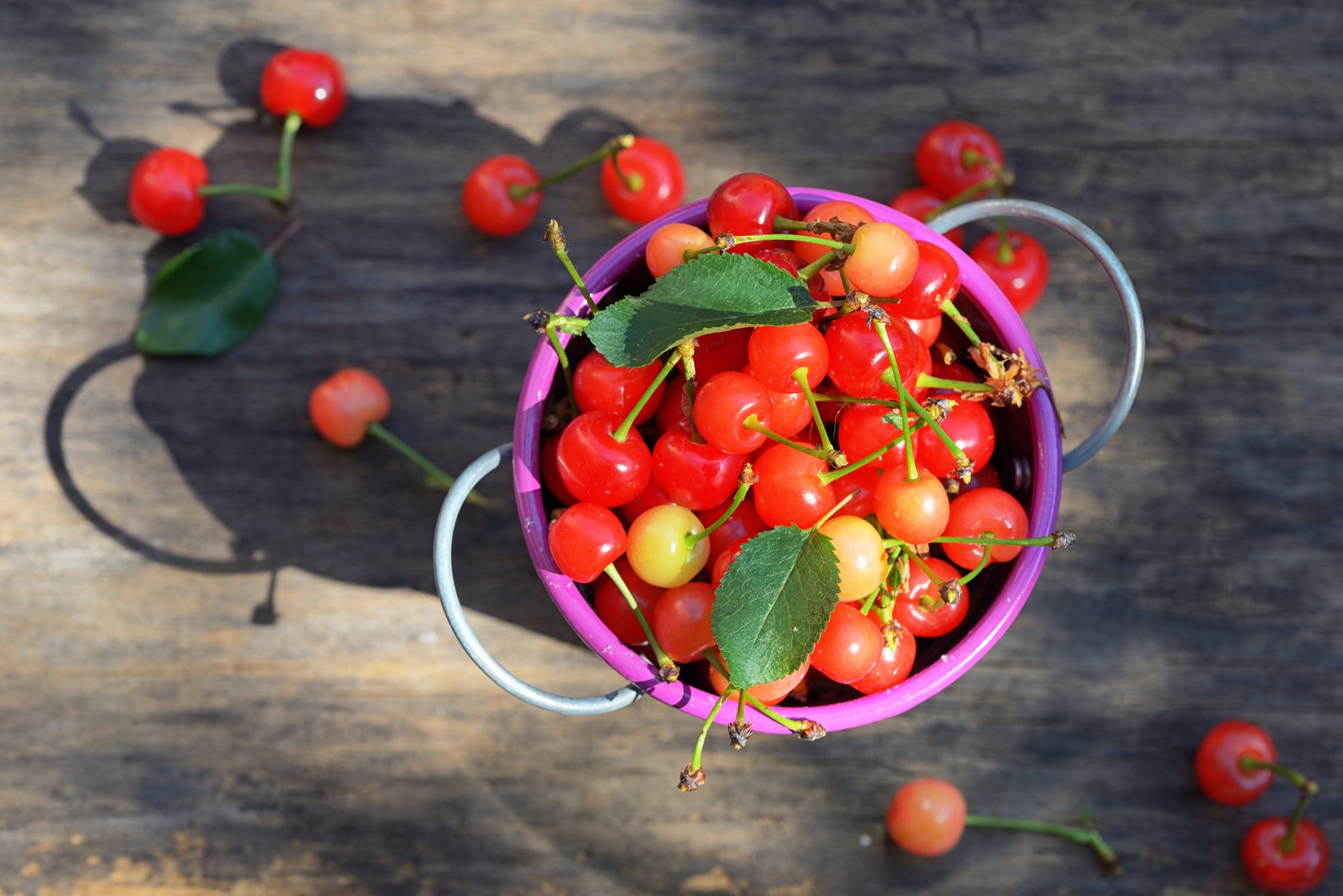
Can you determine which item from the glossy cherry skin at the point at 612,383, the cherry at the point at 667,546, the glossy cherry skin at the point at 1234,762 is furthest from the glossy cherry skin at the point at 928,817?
the glossy cherry skin at the point at 612,383

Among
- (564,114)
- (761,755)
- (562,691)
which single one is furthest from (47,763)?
→ (564,114)

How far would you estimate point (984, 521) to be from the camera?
794mm

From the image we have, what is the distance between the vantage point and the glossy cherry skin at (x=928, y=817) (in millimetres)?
1093

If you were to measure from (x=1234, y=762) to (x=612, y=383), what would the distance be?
2.86ft

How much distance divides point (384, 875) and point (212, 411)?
1.90 ft

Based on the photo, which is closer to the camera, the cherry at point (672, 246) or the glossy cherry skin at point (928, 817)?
the cherry at point (672, 246)

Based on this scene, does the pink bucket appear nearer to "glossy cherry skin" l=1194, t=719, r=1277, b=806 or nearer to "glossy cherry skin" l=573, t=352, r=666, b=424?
"glossy cherry skin" l=573, t=352, r=666, b=424

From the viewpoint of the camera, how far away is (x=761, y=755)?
1146 millimetres

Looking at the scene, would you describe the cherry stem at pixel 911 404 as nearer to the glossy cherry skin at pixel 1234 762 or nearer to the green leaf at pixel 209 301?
the glossy cherry skin at pixel 1234 762

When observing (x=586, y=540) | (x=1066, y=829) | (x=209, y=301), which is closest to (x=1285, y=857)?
(x=1066, y=829)

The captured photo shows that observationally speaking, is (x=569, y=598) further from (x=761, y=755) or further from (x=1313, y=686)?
(x=1313, y=686)

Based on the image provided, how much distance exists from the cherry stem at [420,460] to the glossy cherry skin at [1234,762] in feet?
A: 2.91

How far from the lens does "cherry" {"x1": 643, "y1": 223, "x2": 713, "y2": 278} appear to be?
0.76 m

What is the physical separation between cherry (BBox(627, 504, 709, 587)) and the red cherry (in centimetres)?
71
